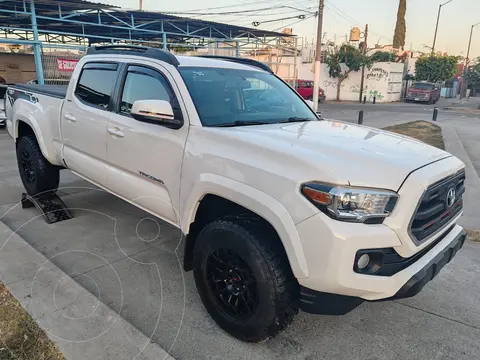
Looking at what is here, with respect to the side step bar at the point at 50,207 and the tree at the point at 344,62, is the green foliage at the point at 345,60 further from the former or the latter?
the side step bar at the point at 50,207

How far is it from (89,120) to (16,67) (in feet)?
67.5

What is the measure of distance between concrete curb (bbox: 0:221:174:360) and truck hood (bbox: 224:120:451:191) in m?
1.52

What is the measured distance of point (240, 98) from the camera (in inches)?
137

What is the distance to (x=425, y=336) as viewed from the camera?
2.88 m

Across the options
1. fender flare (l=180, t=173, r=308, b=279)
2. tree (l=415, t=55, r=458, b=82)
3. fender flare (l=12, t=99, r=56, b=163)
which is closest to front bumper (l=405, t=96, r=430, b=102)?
tree (l=415, t=55, r=458, b=82)

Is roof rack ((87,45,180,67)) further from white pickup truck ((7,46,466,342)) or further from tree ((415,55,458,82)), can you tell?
tree ((415,55,458,82))

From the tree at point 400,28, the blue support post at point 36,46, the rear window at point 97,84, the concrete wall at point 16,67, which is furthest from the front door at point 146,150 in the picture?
the tree at point 400,28

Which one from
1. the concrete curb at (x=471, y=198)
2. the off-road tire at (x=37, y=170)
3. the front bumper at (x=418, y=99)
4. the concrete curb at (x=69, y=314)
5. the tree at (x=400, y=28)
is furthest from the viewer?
the tree at (x=400, y=28)

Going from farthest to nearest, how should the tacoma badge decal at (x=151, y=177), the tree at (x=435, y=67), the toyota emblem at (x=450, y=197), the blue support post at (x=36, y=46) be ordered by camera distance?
the tree at (x=435, y=67), the blue support post at (x=36, y=46), the tacoma badge decal at (x=151, y=177), the toyota emblem at (x=450, y=197)

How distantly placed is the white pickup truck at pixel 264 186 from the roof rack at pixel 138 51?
0.02m

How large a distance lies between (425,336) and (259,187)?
→ 5.63ft

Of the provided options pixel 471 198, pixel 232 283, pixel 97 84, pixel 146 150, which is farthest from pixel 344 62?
pixel 232 283

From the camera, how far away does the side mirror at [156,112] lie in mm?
2898

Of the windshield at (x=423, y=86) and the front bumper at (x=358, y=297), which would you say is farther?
the windshield at (x=423, y=86)
